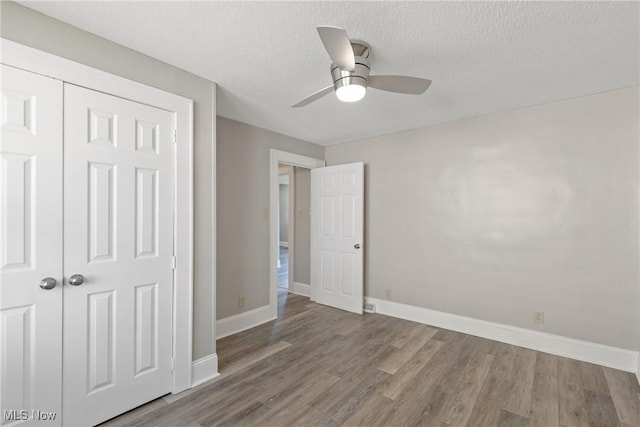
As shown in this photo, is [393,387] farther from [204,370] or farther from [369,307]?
[369,307]

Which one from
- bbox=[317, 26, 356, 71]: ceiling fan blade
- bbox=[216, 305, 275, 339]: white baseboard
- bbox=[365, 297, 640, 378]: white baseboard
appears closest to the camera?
bbox=[317, 26, 356, 71]: ceiling fan blade

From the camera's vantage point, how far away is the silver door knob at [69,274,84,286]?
1.63m

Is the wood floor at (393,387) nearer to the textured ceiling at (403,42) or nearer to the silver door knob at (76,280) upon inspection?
the silver door knob at (76,280)

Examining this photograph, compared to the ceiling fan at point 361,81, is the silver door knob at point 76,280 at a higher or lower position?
lower

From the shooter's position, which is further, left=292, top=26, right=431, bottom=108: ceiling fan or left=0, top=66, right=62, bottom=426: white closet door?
left=292, top=26, right=431, bottom=108: ceiling fan

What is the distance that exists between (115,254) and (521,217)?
3.55 m

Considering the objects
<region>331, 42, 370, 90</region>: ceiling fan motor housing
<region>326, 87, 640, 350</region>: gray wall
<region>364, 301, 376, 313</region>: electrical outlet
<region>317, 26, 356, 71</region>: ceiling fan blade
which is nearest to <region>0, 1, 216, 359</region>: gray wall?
<region>331, 42, 370, 90</region>: ceiling fan motor housing

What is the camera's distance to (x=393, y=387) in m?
2.20

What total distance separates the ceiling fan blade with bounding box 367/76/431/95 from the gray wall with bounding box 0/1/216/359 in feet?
4.41

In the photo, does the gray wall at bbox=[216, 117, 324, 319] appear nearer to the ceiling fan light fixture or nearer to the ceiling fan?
the ceiling fan

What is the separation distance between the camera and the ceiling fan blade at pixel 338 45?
130 cm

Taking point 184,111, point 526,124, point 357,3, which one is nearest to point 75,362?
point 184,111

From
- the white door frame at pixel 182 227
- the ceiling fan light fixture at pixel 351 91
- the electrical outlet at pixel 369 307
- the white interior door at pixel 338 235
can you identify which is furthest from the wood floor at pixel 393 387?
the ceiling fan light fixture at pixel 351 91

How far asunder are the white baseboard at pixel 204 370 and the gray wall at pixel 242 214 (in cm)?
83
